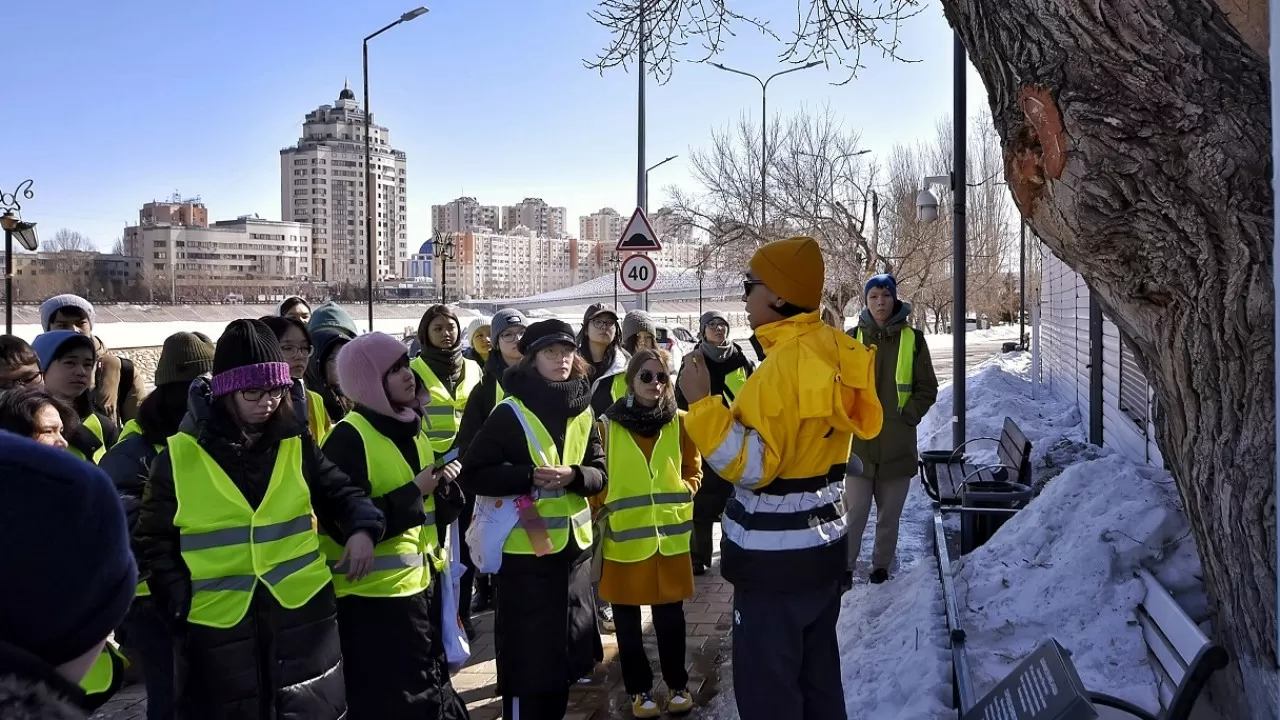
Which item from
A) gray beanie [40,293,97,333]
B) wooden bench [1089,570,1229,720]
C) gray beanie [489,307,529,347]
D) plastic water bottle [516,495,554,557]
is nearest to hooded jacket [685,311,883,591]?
plastic water bottle [516,495,554,557]

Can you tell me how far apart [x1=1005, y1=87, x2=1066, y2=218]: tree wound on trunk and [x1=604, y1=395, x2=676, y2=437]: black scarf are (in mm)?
2196

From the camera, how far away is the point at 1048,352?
1742 centimetres

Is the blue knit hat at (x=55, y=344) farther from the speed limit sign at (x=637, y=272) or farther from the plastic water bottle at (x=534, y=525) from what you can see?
the speed limit sign at (x=637, y=272)

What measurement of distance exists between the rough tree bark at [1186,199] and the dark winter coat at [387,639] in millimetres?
2533

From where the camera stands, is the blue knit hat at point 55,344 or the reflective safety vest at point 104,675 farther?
the blue knit hat at point 55,344

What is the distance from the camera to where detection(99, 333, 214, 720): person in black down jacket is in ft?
12.4

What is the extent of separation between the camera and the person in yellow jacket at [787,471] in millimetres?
3350

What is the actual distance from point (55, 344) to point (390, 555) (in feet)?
7.21

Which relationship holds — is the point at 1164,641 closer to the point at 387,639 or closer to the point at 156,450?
the point at 387,639

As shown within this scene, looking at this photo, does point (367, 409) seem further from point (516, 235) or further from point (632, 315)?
point (516, 235)

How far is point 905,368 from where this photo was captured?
22.2ft

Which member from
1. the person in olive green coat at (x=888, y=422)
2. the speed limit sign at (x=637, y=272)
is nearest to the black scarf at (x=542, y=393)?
the person in olive green coat at (x=888, y=422)

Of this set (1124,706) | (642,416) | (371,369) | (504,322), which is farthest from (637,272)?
(1124,706)

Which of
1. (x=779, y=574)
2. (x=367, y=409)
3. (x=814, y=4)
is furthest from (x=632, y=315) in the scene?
(x=779, y=574)
